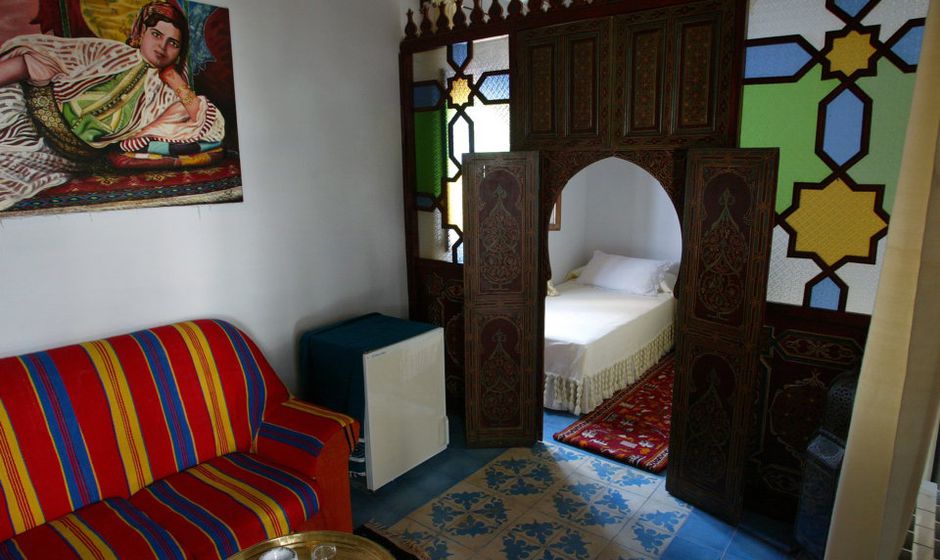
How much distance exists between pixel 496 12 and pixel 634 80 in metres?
0.89

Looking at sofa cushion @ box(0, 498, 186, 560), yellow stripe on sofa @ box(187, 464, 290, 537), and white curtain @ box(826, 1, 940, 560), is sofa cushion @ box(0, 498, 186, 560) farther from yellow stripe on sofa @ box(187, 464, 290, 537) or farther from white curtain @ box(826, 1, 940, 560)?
white curtain @ box(826, 1, 940, 560)

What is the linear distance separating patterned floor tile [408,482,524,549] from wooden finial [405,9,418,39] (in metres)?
2.59

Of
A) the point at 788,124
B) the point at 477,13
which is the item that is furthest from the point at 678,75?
the point at 477,13

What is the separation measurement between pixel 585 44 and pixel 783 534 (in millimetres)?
2455

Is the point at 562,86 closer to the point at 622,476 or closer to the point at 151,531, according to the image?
the point at 622,476

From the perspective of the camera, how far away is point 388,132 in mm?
3703

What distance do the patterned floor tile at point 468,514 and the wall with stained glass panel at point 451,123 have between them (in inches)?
54.4

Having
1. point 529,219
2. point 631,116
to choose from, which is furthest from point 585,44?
point 529,219

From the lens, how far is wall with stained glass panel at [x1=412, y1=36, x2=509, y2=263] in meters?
3.42

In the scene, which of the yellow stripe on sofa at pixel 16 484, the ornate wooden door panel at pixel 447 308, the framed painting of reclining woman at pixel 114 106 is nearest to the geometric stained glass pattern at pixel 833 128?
the ornate wooden door panel at pixel 447 308

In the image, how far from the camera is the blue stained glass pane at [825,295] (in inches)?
99.0

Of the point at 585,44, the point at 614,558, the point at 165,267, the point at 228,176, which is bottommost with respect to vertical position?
the point at 614,558

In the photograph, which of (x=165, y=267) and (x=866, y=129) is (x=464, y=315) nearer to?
(x=165, y=267)

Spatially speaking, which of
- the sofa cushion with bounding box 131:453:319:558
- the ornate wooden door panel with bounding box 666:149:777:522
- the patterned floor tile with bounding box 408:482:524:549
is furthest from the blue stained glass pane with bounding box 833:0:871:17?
the sofa cushion with bounding box 131:453:319:558
